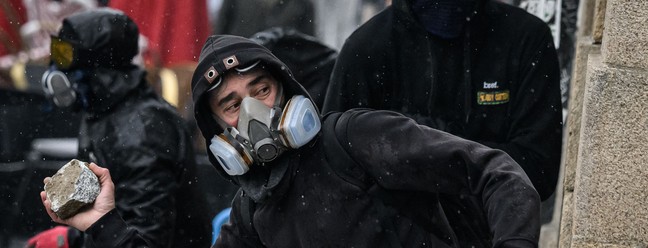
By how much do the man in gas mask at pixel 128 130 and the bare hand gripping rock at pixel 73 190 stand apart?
0.88 m

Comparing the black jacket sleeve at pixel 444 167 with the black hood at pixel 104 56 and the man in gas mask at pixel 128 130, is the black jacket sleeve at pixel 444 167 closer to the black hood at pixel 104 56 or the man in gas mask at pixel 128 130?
the man in gas mask at pixel 128 130

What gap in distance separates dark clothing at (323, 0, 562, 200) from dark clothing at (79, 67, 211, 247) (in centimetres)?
88

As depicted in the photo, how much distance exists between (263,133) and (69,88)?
200 cm

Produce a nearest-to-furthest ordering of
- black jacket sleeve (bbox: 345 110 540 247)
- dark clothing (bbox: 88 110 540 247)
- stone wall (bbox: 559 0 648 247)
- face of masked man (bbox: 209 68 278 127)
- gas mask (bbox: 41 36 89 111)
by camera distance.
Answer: black jacket sleeve (bbox: 345 110 540 247)
dark clothing (bbox: 88 110 540 247)
face of masked man (bbox: 209 68 278 127)
stone wall (bbox: 559 0 648 247)
gas mask (bbox: 41 36 89 111)

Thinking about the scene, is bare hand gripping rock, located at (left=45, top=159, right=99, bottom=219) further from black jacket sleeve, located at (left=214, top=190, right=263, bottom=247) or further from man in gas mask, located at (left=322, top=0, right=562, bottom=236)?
man in gas mask, located at (left=322, top=0, right=562, bottom=236)

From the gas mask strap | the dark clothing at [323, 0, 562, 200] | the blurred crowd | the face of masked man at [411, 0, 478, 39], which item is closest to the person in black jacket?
the gas mask strap

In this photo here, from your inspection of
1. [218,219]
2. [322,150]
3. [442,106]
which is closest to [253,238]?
[322,150]

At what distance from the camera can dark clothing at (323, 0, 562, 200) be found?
13.4 ft

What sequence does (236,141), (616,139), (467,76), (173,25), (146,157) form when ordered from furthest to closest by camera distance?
(173,25), (146,157), (467,76), (616,139), (236,141)

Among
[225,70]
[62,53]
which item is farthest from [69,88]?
[225,70]

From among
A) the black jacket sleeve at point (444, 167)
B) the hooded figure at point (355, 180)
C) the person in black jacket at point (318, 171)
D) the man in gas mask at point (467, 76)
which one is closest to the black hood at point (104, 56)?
the man in gas mask at point (467, 76)

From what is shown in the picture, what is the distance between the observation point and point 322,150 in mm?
3348

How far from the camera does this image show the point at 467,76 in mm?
4129

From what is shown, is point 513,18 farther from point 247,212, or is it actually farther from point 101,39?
point 101,39
